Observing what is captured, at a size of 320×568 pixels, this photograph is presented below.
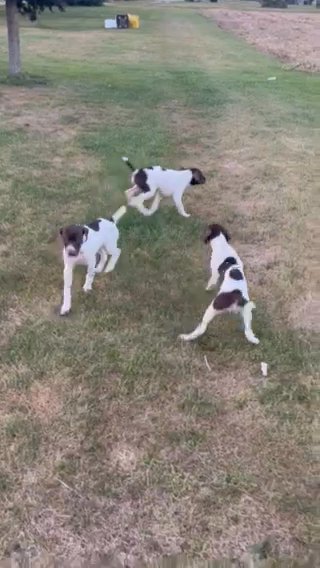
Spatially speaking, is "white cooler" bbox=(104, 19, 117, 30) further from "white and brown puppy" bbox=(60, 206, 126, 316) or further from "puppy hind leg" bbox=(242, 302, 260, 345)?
"puppy hind leg" bbox=(242, 302, 260, 345)

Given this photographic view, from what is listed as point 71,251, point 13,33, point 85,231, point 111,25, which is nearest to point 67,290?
point 71,251

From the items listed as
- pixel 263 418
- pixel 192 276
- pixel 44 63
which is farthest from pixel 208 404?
pixel 44 63

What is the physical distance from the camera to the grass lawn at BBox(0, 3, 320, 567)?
9.62ft

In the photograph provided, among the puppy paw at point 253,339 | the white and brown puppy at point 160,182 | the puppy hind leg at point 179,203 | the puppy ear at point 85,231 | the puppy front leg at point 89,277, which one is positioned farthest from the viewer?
the puppy hind leg at point 179,203

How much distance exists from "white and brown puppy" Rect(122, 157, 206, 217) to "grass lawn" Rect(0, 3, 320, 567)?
27 centimetres

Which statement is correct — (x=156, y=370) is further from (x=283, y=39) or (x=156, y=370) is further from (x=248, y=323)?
(x=283, y=39)

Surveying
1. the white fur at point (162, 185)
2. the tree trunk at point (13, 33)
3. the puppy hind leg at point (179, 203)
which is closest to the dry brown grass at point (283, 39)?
the tree trunk at point (13, 33)

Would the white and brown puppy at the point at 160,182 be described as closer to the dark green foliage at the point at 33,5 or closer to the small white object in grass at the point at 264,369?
the small white object in grass at the point at 264,369

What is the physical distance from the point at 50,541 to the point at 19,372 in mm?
1318

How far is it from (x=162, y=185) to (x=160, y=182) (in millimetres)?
51

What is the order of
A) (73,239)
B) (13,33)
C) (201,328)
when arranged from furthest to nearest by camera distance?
1. (13,33)
2. (73,239)
3. (201,328)

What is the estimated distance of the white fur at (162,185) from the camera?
6.07 meters

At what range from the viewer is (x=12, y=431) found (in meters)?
3.43

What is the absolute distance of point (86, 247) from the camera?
449 cm
